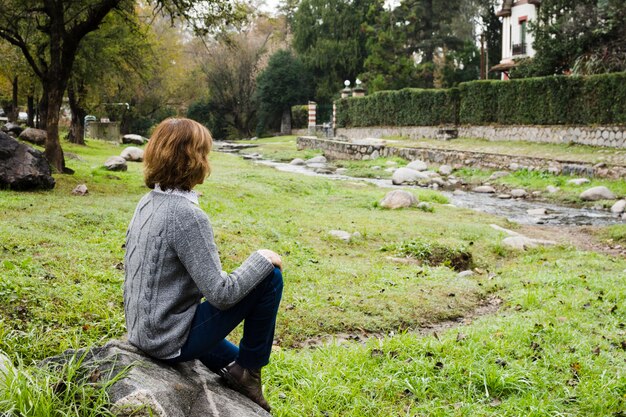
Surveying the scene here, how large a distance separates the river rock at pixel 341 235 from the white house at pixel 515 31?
100 ft

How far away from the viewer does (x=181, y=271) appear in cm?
314

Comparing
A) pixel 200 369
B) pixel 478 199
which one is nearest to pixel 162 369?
pixel 200 369

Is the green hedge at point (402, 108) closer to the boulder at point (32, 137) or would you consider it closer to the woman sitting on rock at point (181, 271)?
the boulder at point (32, 137)

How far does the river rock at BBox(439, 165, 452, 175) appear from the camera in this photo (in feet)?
79.1

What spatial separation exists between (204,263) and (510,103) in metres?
26.0

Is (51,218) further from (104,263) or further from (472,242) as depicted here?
(472,242)

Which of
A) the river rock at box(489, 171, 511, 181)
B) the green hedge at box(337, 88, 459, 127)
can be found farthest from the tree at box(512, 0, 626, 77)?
the river rock at box(489, 171, 511, 181)

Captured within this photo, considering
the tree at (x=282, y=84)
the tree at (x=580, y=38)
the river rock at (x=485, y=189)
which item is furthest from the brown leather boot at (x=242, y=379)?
the tree at (x=282, y=84)

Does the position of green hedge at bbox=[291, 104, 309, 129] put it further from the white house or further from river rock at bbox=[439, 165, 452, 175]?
river rock at bbox=[439, 165, 452, 175]

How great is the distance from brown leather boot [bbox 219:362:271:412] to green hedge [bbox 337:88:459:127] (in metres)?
29.8

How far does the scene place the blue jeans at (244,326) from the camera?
10.4 ft

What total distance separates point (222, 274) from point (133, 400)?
0.75 m

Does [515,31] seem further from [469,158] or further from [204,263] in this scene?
[204,263]

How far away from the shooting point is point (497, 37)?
149ft
